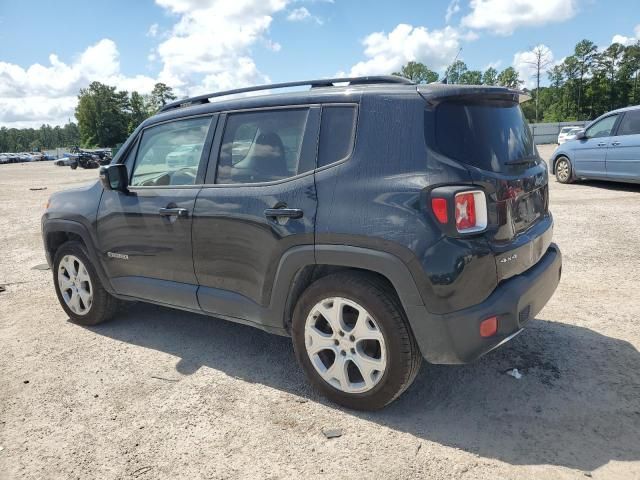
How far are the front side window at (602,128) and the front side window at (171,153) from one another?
1011cm

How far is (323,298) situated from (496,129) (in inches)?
55.6


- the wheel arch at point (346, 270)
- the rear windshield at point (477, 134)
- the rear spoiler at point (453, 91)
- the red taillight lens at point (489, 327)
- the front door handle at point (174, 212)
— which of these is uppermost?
the rear spoiler at point (453, 91)

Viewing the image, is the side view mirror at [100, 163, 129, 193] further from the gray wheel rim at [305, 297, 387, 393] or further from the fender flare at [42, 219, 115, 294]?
the gray wheel rim at [305, 297, 387, 393]

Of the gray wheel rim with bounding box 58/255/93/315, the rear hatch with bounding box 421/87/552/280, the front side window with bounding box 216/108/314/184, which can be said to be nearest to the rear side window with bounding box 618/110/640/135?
the rear hatch with bounding box 421/87/552/280

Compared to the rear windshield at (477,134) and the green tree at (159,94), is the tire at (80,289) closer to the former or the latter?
the rear windshield at (477,134)

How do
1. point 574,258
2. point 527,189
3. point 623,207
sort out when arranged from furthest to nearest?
point 623,207 → point 574,258 → point 527,189

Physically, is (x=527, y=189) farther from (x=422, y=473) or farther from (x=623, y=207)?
(x=623, y=207)

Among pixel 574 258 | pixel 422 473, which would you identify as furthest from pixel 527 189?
pixel 574 258

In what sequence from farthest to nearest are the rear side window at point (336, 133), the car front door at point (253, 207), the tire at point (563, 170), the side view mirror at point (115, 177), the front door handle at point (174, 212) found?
1. the tire at point (563, 170)
2. the side view mirror at point (115, 177)
3. the front door handle at point (174, 212)
4. the car front door at point (253, 207)
5. the rear side window at point (336, 133)

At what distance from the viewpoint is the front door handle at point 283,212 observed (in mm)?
2958

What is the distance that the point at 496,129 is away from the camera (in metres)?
2.93

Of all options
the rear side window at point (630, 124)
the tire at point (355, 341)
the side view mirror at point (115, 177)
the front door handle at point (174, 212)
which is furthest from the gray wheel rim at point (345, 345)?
the rear side window at point (630, 124)

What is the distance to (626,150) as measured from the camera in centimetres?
1028

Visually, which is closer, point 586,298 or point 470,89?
point 470,89
